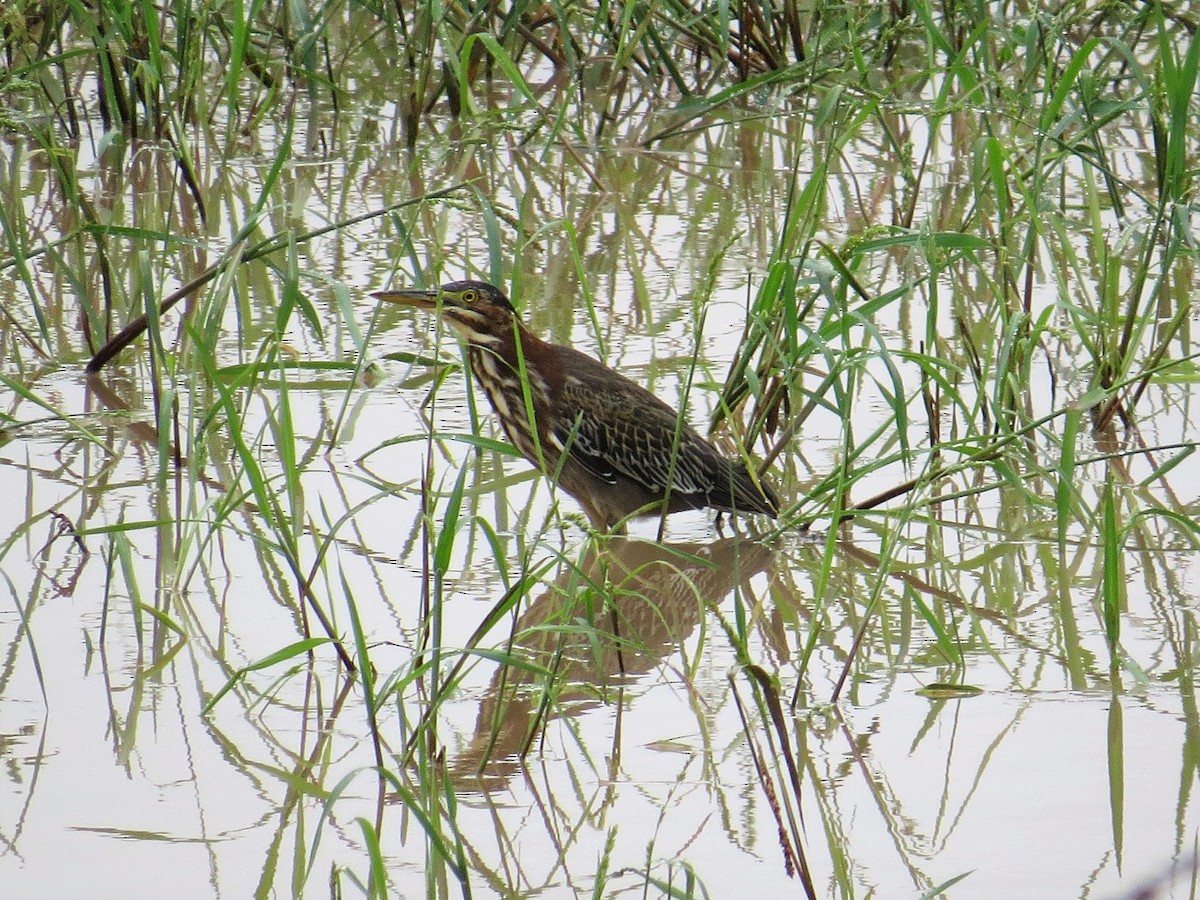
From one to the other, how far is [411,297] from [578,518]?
168cm

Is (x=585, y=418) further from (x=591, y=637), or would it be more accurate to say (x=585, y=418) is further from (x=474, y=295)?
(x=591, y=637)

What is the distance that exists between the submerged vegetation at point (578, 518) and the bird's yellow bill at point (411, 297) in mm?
135

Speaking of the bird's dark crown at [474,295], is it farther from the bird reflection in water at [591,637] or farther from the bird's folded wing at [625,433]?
the bird reflection in water at [591,637]

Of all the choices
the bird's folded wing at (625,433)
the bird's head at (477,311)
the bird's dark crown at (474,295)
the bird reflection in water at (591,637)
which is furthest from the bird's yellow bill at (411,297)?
the bird reflection in water at (591,637)

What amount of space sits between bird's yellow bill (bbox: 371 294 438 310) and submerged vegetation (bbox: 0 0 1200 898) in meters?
0.14

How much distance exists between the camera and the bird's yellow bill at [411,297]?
18.3ft

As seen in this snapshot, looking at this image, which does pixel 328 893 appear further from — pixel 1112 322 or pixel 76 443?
pixel 1112 322

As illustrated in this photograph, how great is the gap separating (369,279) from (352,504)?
2078 millimetres

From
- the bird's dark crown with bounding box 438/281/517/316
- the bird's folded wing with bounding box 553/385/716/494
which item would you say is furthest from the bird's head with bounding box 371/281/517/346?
the bird's folded wing with bounding box 553/385/716/494

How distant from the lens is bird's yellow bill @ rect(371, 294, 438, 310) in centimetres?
557

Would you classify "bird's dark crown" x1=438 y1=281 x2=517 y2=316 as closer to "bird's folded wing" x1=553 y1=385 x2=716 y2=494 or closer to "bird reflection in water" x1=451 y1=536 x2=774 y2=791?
"bird's folded wing" x1=553 y1=385 x2=716 y2=494

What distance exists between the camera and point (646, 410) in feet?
19.5

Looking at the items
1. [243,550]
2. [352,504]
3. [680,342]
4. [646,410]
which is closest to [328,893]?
[243,550]

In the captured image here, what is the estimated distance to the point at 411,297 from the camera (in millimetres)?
5633
